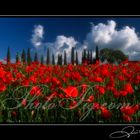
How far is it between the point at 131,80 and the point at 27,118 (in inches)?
51.4

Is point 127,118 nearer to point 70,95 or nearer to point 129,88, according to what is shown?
point 129,88

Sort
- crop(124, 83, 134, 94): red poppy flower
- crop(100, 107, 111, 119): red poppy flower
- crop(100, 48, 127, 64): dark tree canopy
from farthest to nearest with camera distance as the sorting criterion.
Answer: crop(100, 48, 127, 64): dark tree canopy, crop(124, 83, 134, 94): red poppy flower, crop(100, 107, 111, 119): red poppy flower

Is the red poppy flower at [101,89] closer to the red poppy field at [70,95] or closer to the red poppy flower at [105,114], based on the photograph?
the red poppy field at [70,95]

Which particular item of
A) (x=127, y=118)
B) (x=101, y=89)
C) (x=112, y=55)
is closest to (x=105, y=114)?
(x=127, y=118)

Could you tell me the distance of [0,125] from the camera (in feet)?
131

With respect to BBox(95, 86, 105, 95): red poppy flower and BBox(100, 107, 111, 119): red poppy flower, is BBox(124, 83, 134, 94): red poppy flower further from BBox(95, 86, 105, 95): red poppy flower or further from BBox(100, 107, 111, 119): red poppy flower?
BBox(100, 107, 111, 119): red poppy flower

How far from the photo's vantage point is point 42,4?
132ft

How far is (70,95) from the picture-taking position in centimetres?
4019

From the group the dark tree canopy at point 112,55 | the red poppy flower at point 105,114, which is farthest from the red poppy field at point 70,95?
the dark tree canopy at point 112,55

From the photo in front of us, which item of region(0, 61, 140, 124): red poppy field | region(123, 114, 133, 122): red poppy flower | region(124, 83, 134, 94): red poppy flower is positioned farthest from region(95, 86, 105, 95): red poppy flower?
region(123, 114, 133, 122): red poppy flower

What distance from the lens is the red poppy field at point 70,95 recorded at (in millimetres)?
40156

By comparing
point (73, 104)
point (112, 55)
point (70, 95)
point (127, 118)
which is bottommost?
point (127, 118)

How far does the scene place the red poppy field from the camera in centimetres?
4016

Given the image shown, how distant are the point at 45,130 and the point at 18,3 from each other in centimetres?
149
